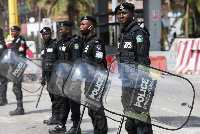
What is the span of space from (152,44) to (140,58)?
14272 millimetres

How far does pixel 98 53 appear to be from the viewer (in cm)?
512

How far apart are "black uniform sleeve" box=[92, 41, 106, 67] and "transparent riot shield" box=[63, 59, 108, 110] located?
511mm

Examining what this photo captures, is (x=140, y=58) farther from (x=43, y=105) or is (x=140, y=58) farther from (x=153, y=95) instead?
(x=43, y=105)

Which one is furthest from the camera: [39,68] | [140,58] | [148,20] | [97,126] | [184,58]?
[148,20]

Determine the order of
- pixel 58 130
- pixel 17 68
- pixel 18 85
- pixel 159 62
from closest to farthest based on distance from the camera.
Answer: pixel 58 130, pixel 17 68, pixel 18 85, pixel 159 62

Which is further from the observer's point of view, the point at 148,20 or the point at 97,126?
the point at 148,20

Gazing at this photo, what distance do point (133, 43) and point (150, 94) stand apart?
0.65 metres

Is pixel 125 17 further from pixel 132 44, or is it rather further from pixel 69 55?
pixel 69 55

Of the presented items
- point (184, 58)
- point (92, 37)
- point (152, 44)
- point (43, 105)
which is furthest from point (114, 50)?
point (92, 37)

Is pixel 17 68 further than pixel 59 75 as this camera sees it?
Yes

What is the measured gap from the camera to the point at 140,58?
427 centimetres

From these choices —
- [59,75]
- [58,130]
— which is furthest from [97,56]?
[58,130]

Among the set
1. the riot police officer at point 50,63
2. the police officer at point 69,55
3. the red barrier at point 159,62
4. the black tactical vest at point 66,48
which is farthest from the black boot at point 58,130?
the red barrier at point 159,62

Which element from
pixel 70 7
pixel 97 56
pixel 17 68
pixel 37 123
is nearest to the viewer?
pixel 97 56
